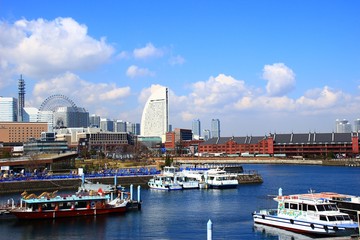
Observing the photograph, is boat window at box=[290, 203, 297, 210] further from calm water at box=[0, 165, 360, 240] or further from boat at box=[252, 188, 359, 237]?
calm water at box=[0, 165, 360, 240]

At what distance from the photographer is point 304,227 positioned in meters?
34.3

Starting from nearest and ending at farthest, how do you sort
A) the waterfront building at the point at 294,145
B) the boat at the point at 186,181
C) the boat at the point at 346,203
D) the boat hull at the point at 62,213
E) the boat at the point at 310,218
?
the boat at the point at 310,218
the boat at the point at 346,203
the boat hull at the point at 62,213
the boat at the point at 186,181
the waterfront building at the point at 294,145

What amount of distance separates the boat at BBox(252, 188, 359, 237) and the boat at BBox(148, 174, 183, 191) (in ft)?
99.2

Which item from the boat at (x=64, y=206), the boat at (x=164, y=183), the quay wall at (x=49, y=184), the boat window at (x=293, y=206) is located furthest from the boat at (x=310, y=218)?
the quay wall at (x=49, y=184)

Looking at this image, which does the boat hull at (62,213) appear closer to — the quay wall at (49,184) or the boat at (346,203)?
the boat at (346,203)

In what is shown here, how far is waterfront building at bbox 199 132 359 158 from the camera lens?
15325cm

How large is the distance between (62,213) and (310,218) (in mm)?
21368

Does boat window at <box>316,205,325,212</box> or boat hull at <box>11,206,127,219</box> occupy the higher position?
boat window at <box>316,205,325,212</box>

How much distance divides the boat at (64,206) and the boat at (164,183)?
2236 centimetres

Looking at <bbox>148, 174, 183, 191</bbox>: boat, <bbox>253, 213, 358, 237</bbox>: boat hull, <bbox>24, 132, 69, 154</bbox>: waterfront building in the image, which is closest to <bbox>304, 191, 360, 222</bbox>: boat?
<bbox>253, 213, 358, 237</bbox>: boat hull

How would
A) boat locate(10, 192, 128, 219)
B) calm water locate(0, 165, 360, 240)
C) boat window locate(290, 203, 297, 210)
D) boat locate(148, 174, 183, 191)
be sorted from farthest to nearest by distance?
1. boat locate(148, 174, 183, 191)
2. boat locate(10, 192, 128, 219)
3. boat window locate(290, 203, 297, 210)
4. calm water locate(0, 165, 360, 240)

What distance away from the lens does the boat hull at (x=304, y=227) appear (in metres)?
31.9

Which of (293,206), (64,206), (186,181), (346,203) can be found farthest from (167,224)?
(186,181)

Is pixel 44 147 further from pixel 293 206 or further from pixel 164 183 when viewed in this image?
pixel 293 206
